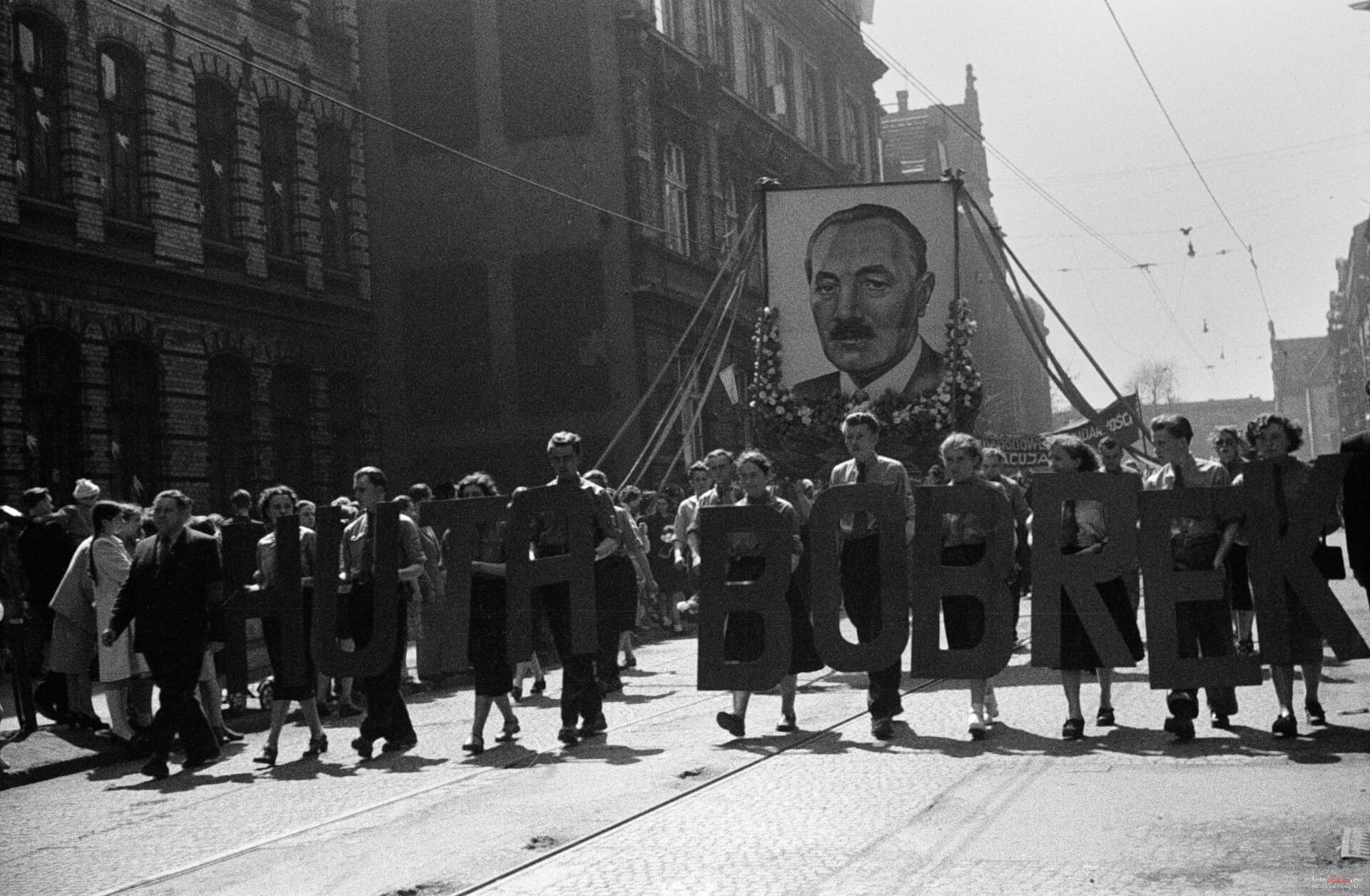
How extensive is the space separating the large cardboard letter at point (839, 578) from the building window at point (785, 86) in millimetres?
30559

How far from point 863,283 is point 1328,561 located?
9.44 m

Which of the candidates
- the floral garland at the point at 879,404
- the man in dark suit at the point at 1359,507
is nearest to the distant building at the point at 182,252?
the floral garland at the point at 879,404

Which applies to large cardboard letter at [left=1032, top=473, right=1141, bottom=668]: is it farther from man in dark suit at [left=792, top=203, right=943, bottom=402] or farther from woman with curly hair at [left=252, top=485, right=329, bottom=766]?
man in dark suit at [left=792, top=203, right=943, bottom=402]

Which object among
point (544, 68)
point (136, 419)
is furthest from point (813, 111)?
point (136, 419)

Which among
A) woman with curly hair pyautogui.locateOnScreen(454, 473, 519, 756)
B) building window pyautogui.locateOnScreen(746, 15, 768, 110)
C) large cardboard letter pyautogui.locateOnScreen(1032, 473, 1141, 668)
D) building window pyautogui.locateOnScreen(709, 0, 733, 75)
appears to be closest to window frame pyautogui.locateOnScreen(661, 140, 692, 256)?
building window pyautogui.locateOnScreen(709, 0, 733, 75)

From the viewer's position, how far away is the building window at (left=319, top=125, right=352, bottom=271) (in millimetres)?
26109

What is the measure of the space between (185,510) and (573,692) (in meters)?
2.68

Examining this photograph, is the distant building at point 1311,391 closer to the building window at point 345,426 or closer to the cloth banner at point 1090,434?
the cloth banner at point 1090,434

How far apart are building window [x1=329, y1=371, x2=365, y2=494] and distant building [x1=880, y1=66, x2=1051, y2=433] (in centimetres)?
3203

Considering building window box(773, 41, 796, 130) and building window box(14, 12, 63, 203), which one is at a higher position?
building window box(773, 41, 796, 130)

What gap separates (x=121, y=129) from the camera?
69.6ft

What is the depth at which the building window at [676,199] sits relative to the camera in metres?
32.5

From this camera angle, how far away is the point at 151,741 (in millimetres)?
10172

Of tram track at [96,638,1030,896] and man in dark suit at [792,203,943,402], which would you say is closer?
tram track at [96,638,1030,896]
